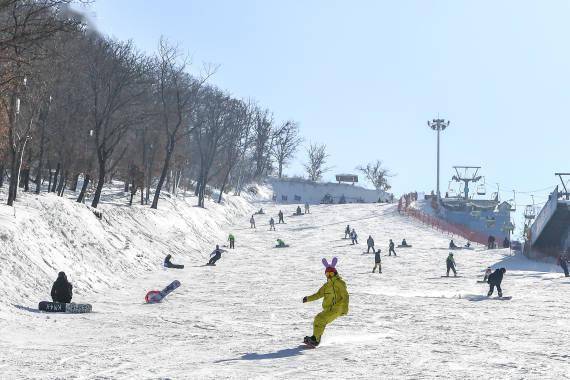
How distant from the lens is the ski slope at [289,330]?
1091cm

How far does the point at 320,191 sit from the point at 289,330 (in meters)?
88.4

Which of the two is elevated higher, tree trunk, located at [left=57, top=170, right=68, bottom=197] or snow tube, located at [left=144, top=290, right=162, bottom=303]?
tree trunk, located at [left=57, top=170, right=68, bottom=197]

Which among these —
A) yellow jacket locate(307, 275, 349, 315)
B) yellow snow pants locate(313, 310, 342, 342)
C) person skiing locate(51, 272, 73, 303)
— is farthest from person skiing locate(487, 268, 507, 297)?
person skiing locate(51, 272, 73, 303)

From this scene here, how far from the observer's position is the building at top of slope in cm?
10219

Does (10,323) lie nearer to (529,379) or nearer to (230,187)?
(529,379)

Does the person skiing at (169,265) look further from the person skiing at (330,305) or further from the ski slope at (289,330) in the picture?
the person skiing at (330,305)

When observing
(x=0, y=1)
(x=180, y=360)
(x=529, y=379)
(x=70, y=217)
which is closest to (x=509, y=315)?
(x=529, y=379)

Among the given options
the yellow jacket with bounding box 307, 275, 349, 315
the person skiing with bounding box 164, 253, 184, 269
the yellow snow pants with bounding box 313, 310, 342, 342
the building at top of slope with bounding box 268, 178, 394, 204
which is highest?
the building at top of slope with bounding box 268, 178, 394, 204

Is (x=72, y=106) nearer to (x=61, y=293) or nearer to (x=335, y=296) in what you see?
(x=61, y=293)

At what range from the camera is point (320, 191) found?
10362 centimetres

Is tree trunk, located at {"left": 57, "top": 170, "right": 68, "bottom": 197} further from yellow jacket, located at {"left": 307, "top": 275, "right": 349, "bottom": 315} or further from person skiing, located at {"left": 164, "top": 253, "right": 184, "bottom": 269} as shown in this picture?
yellow jacket, located at {"left": 307, "top": 275, "right": 349, "bottom": 315}

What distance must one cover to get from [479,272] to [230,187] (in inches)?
2221

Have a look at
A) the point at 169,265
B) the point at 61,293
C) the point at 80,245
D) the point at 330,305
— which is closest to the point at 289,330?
the point at 330,305

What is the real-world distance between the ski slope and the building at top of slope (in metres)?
69.2
